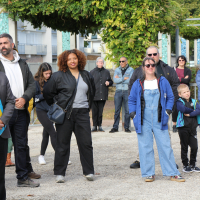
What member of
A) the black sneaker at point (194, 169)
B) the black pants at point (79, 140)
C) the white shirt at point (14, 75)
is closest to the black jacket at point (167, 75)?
the black pants at point (79, 140)

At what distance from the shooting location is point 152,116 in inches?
224

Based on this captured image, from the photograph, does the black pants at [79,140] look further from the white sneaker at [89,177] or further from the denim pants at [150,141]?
the denim pants at [150,141]

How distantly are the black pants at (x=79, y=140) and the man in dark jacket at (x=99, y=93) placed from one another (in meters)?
4.91

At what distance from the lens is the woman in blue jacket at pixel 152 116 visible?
5.65 m

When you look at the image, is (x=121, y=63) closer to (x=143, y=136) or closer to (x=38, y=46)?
(x=143, y=136)

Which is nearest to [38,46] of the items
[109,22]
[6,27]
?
[6,27]

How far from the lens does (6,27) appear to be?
14.4 meters

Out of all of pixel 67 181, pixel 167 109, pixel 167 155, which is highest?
pixel 167 109

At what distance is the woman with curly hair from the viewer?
5828mm

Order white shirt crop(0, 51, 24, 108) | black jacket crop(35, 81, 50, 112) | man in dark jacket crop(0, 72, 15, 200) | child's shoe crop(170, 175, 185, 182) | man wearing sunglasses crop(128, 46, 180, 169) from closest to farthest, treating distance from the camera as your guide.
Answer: man in dark jacket crop(0, 72, 15, 200) < white shirt crop(0, 51, 24, 108) < child's shoe crop(170, 175, 185, 182) < man wearing sunglasses crop(128, 46, 180, 169) < black jacket crop(35, 81, 50, 112)

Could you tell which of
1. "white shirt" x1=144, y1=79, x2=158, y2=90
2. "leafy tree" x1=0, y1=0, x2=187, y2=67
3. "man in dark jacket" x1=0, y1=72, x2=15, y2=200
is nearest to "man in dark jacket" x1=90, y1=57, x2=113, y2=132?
"leafy tree" x1=0, y1=0, x2=187, y2=67

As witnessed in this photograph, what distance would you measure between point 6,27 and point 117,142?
24.7 feet

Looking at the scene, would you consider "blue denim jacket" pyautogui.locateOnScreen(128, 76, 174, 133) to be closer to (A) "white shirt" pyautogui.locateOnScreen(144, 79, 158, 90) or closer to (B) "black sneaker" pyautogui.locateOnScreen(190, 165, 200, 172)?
(A) "white shirt" pyautogui.locateOnScreen(144, 79, 158, 90)

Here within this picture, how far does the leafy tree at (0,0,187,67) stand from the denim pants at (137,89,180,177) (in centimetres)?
444
